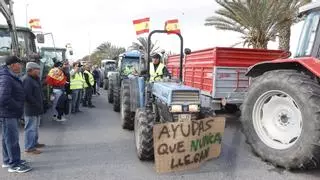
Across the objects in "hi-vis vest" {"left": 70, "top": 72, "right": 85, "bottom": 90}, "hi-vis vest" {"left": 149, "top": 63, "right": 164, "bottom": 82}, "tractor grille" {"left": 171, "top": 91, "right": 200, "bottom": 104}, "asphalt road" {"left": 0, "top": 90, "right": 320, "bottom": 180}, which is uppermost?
"hi-vis vest" {"left": 149, "top": 63, "right": 164, "bottom": 82}

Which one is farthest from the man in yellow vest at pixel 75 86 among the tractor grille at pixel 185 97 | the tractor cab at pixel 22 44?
the tractor grille at pixel 185 97

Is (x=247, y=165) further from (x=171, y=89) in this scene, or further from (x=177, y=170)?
(x=171, y=89)

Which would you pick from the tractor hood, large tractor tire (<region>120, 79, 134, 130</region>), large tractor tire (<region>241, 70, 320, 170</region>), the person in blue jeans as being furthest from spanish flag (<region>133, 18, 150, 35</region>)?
the person in blue jeans

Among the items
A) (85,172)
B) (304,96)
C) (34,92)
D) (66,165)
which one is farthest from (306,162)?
(34,92)

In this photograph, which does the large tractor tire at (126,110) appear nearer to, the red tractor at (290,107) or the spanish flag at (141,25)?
the red tractor at (290,107)

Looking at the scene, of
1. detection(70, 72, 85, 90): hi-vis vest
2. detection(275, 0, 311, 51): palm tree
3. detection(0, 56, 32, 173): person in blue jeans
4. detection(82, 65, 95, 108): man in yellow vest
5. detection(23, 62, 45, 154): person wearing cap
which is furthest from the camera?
detection(275, 0, 311, 51): palm tree

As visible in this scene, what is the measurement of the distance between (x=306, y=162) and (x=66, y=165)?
358cm

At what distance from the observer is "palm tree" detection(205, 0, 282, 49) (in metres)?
16.4

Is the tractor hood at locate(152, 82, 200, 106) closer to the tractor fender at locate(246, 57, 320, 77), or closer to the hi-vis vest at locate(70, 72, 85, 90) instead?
the tractor fender at locate(246, 57, 320, 77)

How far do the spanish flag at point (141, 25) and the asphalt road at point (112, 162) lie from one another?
26.9 feet

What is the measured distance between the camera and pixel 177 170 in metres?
6.20

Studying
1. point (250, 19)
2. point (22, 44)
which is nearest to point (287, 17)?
point (250, 19)

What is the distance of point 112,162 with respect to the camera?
6.76 m

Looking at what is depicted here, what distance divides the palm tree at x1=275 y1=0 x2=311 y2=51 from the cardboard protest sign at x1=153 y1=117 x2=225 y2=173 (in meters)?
10.4
